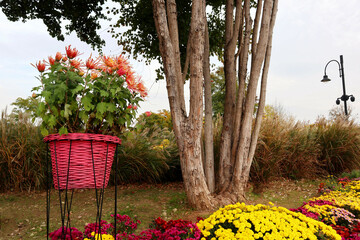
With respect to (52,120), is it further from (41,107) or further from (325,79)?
(325,79)

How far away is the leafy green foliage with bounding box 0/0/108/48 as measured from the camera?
22.2 feet

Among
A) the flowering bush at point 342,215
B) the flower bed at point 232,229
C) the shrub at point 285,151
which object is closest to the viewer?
the flower bed at point 232,229

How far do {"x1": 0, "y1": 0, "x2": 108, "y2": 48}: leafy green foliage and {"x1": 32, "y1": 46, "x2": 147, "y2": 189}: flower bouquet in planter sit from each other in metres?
4.96

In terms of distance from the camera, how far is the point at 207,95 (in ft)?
16.3

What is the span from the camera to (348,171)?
701 cm

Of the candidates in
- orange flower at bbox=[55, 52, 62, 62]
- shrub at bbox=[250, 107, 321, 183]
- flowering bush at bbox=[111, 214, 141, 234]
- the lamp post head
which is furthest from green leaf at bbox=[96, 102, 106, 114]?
the lamp post head

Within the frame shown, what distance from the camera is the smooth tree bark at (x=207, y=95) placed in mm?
4066

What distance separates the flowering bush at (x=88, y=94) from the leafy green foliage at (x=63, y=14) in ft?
16.2

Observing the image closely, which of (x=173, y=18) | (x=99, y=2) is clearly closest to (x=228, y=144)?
(x=173, y=18)

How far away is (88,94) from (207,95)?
2887 millimetres

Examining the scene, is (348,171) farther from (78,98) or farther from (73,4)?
(73,4)

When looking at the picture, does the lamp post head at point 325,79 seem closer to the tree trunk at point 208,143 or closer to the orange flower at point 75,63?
the tree trunk at point 208,143

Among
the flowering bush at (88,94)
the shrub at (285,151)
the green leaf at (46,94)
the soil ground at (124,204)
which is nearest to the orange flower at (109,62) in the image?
the flowering bush at (88,94)

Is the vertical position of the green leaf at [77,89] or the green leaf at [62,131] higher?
the green leaf at [77,89]
